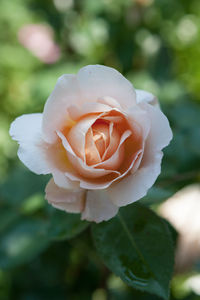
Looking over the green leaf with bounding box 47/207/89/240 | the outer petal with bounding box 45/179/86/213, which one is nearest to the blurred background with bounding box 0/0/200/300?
the green leaf with bounding box 47/207/89/240

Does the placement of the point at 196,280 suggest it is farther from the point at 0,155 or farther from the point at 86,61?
the point at 0,155

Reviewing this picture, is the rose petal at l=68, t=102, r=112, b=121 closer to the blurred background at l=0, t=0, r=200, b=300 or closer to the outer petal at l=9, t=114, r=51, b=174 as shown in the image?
the outer petal at l=9, t=114, r=51, b=174

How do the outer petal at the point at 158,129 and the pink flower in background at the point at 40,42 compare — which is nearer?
the outer petal at the point at 158,129

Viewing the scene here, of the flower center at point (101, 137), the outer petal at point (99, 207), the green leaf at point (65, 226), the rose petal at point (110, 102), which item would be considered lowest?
the green leaf at point (65, 226)

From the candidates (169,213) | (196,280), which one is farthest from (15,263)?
(169,213)

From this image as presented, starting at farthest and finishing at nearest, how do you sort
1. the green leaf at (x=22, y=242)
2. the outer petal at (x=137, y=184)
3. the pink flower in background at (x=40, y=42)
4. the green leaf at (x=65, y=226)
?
the pink flower in background at (x=40, y=42)
the green leaf at (x=22, y=242)
the green leaf at (x=65, y=226)
the outer petal at (x=137, y=184)

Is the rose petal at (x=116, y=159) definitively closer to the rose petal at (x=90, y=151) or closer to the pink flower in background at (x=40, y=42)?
the rose petal at (x=90, y=151)

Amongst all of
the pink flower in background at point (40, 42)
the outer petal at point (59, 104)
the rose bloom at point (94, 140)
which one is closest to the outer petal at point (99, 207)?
the rose bloom at point (94, 140)
